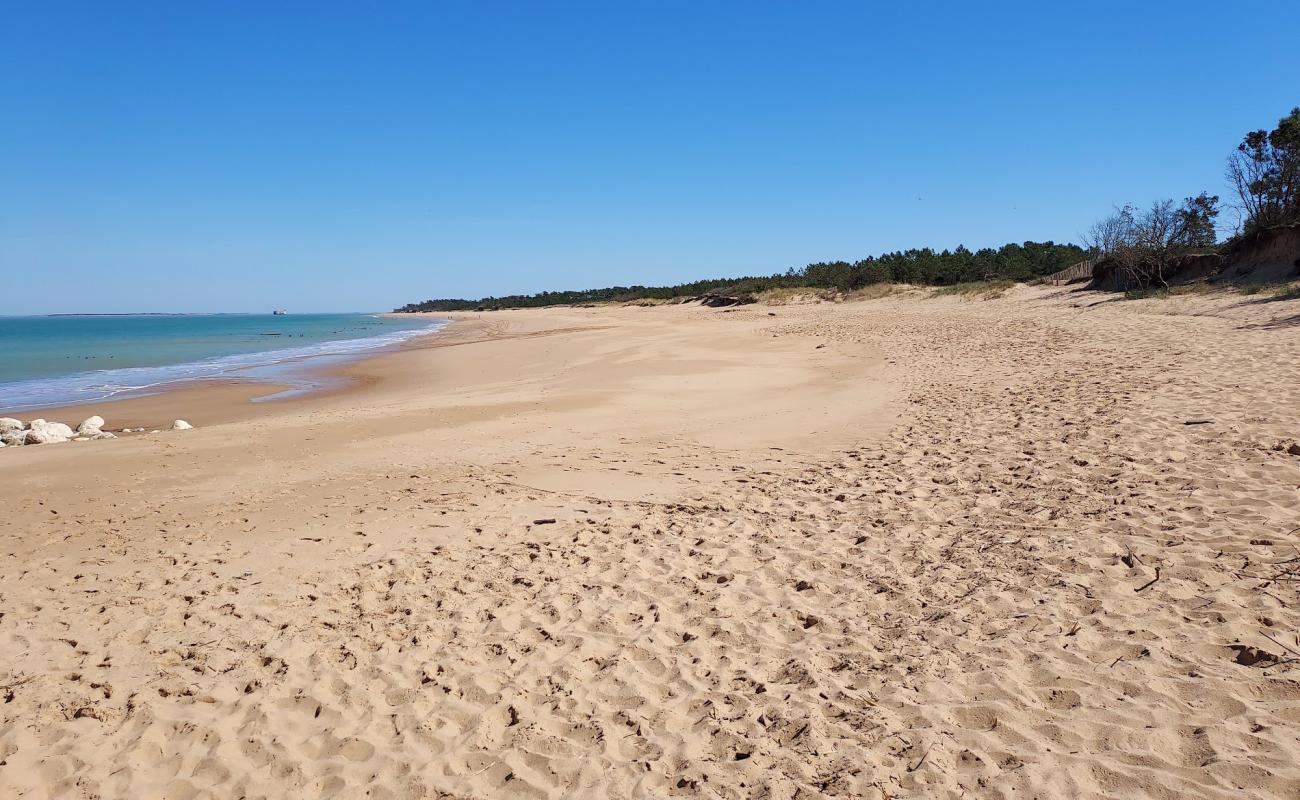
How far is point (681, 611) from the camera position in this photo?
4504mm

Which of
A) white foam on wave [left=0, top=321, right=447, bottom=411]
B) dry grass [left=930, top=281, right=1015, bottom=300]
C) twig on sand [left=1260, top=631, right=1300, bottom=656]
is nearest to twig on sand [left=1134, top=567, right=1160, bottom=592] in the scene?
twig on sand [left=1260, top=631, right=1300, bottom=656]

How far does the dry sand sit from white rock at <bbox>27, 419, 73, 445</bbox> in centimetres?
194

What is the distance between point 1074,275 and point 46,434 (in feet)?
Answer: 143

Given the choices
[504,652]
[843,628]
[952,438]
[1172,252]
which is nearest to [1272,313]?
[952,438]

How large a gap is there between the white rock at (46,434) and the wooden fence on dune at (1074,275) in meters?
41.2

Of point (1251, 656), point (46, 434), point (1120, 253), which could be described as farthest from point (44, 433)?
point (1120, 253)

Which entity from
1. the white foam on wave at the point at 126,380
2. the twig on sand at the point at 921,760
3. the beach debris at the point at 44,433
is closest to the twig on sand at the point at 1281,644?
the twig on sand at the point at 921,760

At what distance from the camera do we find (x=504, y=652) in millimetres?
4098

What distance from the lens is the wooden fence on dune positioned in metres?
37.0

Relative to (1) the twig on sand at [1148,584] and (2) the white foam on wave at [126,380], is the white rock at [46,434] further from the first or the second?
(1) the twig on sand at [1148,584]

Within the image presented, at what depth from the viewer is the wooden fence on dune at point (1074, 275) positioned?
37.0 meters

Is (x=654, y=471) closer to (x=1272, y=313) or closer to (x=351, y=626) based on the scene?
(x=351, y=626)

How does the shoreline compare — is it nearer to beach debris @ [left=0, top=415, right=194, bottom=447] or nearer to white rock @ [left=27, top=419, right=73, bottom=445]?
beach debris @ [left=0, top=415, right=194, bottom=447]

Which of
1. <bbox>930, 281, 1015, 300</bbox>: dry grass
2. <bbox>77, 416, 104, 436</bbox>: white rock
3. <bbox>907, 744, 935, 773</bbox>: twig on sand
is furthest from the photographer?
<bbox>930, 281, 1015, 300</bbox>: dry grass
